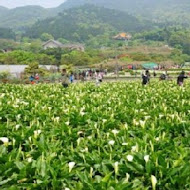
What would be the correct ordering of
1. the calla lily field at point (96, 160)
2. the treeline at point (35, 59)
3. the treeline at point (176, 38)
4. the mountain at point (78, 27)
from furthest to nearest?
the mountain at point (78, 27) < the treeline at point (176, 38) < the treeline at point (35, 59) < the calla lily field at point (96, 160)

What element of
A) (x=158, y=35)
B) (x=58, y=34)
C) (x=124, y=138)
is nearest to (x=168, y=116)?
(x=124, y=138)

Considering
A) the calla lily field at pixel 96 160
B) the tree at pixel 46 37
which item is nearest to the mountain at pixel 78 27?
the tree at pixel 46 37

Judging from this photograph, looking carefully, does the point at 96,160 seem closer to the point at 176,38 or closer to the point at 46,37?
the point at 176,38

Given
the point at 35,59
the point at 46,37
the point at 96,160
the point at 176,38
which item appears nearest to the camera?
the point at 96,160

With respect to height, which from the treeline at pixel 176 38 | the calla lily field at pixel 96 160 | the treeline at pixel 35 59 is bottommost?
the treeline at pixel 35 59

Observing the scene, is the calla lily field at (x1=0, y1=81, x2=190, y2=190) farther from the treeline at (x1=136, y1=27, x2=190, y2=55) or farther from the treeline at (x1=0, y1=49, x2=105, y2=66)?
the treeline at (x1=136, y1=27, x2=190, y2=55)

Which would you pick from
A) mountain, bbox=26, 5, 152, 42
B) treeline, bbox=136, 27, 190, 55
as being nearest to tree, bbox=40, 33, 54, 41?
mountain, bbox=26, 5, 152, 42

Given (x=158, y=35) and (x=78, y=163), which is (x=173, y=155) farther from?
(x=158, y=35)

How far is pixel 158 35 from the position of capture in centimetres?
13488

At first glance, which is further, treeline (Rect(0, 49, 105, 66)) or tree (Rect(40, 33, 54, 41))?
tree (Rect(40, 33, 54, 41))

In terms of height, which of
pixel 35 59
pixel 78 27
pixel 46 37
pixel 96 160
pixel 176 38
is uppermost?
pixel 78 27

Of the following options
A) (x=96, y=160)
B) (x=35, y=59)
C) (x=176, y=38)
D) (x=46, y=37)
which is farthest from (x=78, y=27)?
(x=96, y=160)

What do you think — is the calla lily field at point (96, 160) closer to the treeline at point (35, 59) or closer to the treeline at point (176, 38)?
the treeline at point (35, 59)

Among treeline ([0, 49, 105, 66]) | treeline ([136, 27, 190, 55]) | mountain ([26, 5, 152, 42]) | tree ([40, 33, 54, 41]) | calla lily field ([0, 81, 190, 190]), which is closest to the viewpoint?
calla lily field ([0, 81, 190, 190])
